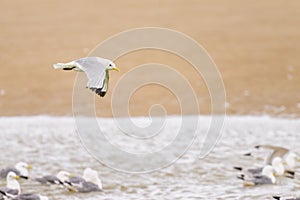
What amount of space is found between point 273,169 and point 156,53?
7380mm

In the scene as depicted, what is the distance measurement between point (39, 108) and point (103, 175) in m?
4.33

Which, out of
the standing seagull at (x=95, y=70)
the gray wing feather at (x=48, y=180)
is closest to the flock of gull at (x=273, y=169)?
the gray wing feather at (x=48, y=180)

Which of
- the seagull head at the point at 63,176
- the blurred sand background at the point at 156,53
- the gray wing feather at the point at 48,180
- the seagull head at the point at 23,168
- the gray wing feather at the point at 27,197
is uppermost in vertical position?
the blurred sand background at the point at 156,53

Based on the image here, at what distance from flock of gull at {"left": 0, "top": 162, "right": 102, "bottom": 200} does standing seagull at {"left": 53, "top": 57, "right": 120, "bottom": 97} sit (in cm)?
187

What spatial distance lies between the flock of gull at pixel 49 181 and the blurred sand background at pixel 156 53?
4.09 m

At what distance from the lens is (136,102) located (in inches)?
514

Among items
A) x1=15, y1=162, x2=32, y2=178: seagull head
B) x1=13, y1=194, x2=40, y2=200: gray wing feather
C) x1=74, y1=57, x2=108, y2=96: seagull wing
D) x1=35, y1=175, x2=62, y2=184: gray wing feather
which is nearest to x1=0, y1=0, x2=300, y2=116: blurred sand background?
x1=15, y1=162, x2=32, y2=178: seagull head

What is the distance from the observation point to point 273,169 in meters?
8.77

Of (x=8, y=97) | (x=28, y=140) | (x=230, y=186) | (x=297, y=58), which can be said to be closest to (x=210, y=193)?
(x=230, y=186)

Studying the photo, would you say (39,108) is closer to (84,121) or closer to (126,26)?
(84,121)

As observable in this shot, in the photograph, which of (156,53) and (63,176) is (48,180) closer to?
(63,176)

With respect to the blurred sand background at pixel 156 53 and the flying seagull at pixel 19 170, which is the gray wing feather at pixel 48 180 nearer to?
the flying seagull at pixel 19 170

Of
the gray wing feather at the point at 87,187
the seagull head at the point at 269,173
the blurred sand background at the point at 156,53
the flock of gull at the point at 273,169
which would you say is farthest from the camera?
the blurred sand background at the point at 156,53

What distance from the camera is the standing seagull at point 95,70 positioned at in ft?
18.9
